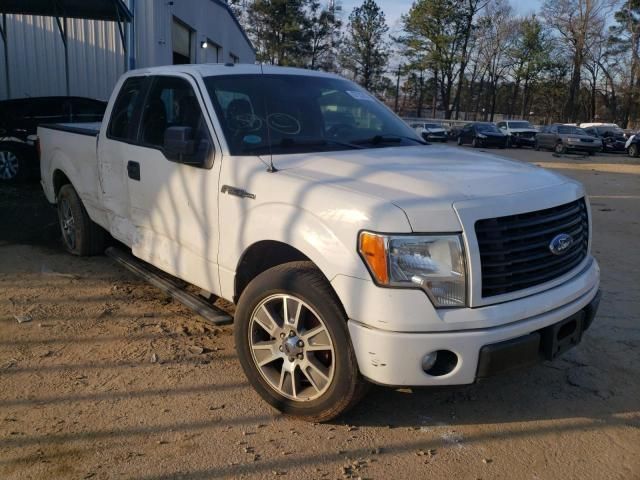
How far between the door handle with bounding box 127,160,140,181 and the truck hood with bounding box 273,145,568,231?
1.42m

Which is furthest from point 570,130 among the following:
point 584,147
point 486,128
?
point 486,128

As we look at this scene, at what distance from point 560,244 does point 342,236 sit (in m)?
1.23

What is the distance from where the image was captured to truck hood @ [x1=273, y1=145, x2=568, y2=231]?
110 inches

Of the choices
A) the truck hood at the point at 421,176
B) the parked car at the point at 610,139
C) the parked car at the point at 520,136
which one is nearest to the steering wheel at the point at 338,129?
the truck hood at the point at 421,176

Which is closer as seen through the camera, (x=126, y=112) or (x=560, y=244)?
(x=560, y=244)

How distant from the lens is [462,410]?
3422mm

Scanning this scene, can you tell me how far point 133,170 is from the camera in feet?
14.8

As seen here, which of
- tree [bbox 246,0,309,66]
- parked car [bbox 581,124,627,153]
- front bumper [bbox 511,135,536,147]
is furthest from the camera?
tree [bbox 246,0,309,66]

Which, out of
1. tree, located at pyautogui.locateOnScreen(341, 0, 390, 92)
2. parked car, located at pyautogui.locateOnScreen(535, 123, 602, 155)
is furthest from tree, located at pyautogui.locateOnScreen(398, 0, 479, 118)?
parked car, located at pyautogui.locateOnScreen(535, 123, 602, 155)

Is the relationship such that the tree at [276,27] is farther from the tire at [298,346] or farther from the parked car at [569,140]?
the tire at [298,346]

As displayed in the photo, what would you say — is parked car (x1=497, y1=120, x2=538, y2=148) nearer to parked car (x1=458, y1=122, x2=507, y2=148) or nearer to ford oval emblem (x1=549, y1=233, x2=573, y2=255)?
parked car (x1=458, y1=122, x2=507, y2=148)

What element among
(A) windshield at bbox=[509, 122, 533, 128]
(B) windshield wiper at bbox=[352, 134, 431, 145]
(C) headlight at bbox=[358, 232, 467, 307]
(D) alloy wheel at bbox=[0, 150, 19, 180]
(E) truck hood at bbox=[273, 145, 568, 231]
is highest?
(A) windshield at bbox=[509, 122, 533, 128]

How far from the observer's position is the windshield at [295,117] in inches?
149

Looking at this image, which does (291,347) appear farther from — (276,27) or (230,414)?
(276,27)
